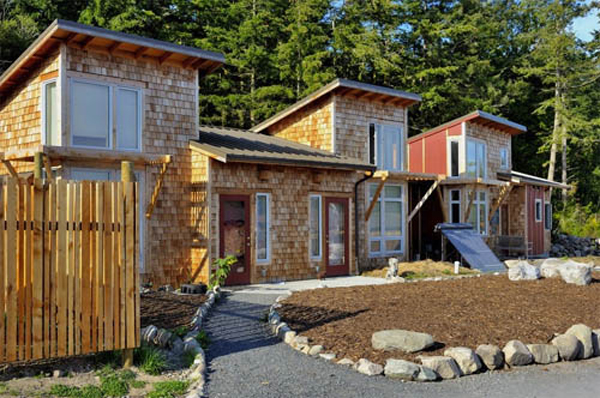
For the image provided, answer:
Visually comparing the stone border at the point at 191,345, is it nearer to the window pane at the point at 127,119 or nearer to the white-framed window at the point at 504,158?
the window pane at the point at 127,119

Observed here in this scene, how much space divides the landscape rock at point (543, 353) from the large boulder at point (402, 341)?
127 centimetres

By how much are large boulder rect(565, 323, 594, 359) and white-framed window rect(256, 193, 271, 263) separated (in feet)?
27.3

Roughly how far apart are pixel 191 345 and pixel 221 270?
19.8ft

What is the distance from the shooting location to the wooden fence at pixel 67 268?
624cm

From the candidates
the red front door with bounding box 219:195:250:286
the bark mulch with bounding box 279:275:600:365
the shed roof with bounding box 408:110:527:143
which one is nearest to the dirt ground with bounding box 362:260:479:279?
the bark mulch with bounding box 279:275:600:365

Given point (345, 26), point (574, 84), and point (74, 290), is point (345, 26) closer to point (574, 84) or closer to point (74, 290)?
point (574, 84)

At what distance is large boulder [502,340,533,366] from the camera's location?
25.2ft

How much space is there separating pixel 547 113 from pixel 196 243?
3365 centimetres

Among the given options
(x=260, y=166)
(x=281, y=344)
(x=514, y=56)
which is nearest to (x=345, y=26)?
(x=514, y=56)

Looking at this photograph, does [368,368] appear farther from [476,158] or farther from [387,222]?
[476,158]

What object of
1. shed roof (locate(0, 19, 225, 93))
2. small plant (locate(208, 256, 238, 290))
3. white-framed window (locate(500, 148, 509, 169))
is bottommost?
small plant (locate(208, 256, 238, 290))

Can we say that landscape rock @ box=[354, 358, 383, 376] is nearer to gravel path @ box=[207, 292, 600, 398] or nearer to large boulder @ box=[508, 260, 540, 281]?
gravel path @ box=[207, 292, 600, 398]

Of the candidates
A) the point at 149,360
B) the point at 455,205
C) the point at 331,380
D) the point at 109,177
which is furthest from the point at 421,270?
the point at 149,360

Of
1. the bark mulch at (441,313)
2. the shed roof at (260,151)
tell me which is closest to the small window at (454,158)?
the shed roof at (260,151)
